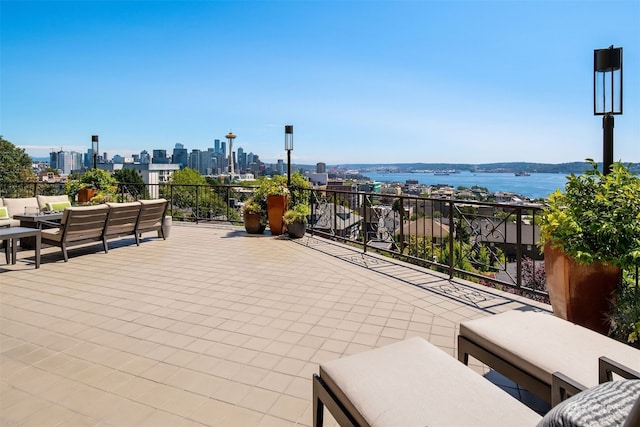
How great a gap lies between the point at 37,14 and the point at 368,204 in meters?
9.03

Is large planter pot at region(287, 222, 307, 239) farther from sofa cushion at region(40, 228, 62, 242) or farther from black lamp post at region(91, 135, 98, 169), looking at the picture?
black lamp post at region(91, 135, 98, 169)

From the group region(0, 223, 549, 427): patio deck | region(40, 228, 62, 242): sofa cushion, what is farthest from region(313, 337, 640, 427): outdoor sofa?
region(40, 228, 62, 242): sofa cushion

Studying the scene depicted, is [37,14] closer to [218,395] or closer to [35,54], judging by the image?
[35,54]

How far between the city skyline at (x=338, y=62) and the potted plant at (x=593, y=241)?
0.42 meters

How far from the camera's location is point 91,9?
8125 millimetres

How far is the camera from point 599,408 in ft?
2.55

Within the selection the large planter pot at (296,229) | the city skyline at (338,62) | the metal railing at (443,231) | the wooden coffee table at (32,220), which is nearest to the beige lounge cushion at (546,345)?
the metal railing at (443,231)

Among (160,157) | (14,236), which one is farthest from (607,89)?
(160,157)

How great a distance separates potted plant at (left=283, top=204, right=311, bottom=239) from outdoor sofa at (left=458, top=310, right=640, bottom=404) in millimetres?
5590

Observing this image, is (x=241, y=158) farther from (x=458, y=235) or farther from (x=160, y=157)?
(x=458, y=235)

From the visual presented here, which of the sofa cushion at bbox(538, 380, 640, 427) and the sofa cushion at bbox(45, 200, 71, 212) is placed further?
the sofa cushion at bbox(45, 200, 71, 212)

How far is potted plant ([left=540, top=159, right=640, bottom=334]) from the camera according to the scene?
2.60 meters

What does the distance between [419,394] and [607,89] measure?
3501 millimetres

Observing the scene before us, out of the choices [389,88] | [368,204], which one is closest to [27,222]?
[368,204]
